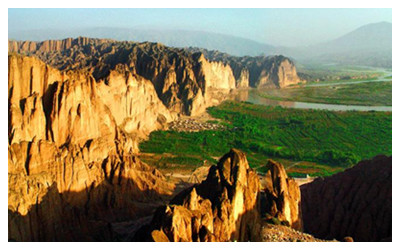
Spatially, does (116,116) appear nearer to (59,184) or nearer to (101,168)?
(101,168)

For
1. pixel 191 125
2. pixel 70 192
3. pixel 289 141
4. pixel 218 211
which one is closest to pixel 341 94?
pixel 289 141

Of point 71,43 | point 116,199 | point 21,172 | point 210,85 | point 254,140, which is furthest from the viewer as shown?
point 71,43

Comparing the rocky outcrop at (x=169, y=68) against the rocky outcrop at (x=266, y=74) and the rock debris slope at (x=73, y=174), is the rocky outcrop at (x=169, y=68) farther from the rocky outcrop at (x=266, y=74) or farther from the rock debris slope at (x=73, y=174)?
the rock debris slope at (x=73, y=174)

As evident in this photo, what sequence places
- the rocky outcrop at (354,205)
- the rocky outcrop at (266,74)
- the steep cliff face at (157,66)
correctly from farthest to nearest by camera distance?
the rocky outcrop at (266,74) < the steep cliff face at (157,66) < the rocky outcrop at (354,205)

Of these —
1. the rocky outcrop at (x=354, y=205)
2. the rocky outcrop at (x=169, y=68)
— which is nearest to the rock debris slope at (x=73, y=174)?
the rocky outcrop at (x=354, y=205)

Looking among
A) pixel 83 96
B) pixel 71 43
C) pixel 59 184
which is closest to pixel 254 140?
pixel 83 96

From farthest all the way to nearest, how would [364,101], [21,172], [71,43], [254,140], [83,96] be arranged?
[71,43] → [364,101] → [254,140] → [83,96] → [21,172]

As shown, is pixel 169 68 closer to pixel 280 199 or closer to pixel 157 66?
pixel 157 66
